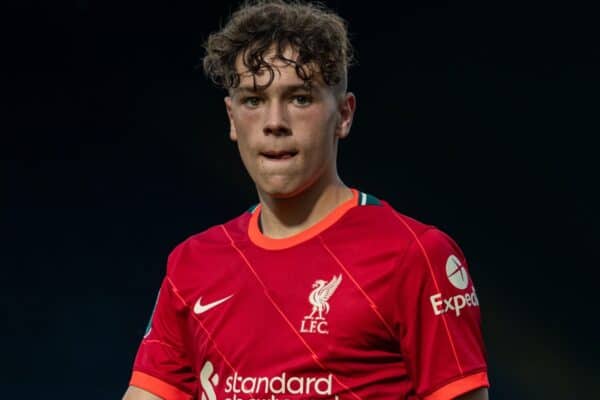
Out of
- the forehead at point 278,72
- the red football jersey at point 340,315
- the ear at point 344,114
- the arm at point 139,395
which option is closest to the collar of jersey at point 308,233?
the red football jersey at point 340,315

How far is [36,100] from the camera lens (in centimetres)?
407

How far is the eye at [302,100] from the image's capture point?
6.07 ft

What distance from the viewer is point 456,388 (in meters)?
1.72

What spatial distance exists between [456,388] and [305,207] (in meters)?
0.40

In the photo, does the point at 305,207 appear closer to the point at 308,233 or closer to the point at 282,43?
the point at 308,233

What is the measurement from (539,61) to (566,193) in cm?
43

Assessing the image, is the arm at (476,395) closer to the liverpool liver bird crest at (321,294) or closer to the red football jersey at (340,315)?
the red football jersey at (340,315)

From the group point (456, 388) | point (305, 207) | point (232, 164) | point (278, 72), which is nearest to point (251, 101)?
point (278, 72)

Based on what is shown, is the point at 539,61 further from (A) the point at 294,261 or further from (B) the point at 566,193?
(A) the point at 294,261

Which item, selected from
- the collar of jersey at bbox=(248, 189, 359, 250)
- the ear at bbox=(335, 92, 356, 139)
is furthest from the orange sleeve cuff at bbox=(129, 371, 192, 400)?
the ear at bbox=(335, 92, 356, 139)

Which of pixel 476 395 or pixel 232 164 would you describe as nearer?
pixel 476 395

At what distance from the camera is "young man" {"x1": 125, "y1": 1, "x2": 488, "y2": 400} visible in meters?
1.75

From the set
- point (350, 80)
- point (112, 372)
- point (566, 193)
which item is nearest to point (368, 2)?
point (350, 80)

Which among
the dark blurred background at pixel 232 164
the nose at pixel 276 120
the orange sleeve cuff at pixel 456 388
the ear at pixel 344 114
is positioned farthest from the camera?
the dark blurred background at pixel 232 164
